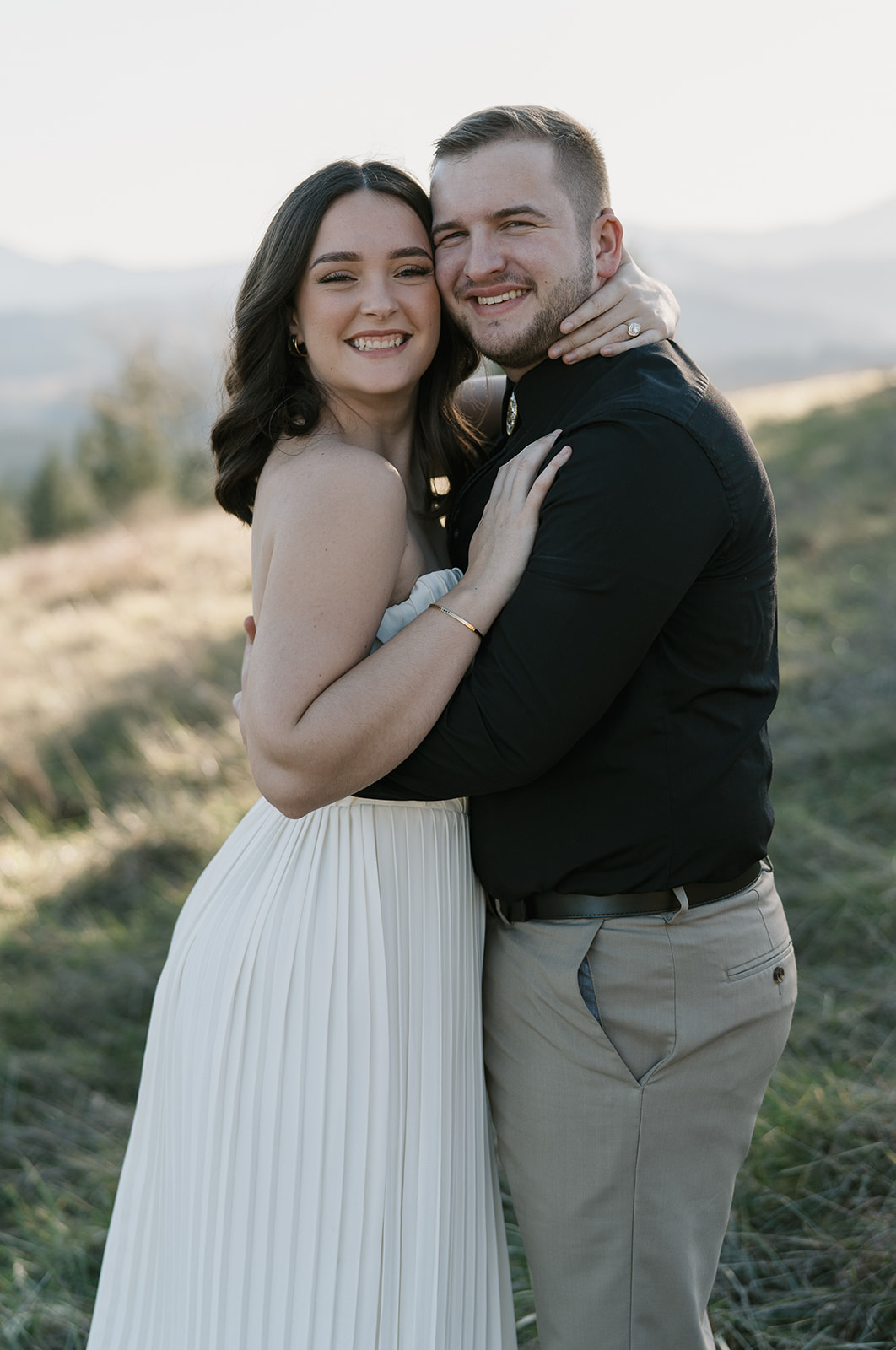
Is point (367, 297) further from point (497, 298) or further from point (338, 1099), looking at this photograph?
point (338, 1099)

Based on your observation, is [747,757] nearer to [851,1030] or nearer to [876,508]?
[851,1030]

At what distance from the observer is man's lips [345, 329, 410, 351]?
7.12 ft

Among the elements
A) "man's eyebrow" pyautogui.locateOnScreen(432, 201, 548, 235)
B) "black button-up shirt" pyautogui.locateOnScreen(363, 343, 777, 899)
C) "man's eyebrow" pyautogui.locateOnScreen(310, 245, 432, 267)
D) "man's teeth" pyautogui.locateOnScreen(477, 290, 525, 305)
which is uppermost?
"man's eyebrow" pyautogui.locateOnScreen(432, 201, 548, 235)

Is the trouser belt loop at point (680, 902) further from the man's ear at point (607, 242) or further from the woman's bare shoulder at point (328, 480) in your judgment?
the man's ear at point (607, 242)

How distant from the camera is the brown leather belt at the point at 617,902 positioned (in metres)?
1.89

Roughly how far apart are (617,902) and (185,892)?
355 centimetres

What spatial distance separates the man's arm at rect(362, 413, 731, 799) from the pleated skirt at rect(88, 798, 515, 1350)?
15.0 inches

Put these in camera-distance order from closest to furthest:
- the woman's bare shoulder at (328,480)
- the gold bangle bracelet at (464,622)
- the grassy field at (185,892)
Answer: the gold bangle bracelet at (464,622) < the woman's bare shoulder at (328,480) < the grassy field at (185,892)

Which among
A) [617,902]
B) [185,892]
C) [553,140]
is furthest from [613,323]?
[185,892]

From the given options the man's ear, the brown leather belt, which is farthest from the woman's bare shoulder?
the brown leather belt

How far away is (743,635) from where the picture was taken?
1.89 metres

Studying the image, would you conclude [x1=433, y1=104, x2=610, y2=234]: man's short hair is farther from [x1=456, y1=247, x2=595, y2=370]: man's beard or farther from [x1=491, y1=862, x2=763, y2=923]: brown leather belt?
[x1=491, y1=862, x2=763, y2=923]: brown leather belt

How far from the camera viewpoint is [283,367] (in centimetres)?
225

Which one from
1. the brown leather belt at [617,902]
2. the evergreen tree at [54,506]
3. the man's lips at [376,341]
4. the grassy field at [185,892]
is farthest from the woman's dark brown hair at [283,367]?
the evergreen tree at [54,506]
